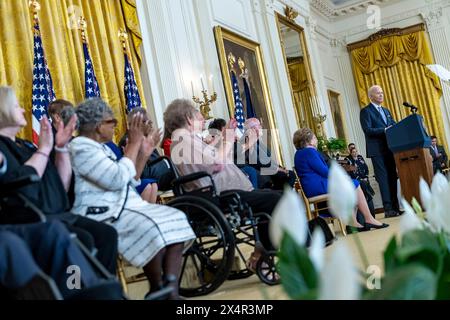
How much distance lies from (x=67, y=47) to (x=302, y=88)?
239 inches

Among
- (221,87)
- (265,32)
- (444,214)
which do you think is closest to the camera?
(444,214)

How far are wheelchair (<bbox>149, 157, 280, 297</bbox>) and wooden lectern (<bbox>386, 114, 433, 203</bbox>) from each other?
2933 millimetres

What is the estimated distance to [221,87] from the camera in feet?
23.9

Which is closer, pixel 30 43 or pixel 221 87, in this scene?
pixel 30 43

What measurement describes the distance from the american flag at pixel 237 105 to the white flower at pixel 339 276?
6.76 metres

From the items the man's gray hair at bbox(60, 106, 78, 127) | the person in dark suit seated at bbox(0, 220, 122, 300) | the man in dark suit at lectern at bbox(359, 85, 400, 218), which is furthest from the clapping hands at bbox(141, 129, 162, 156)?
the man in dark suit at lectern at bbox(359, 85, 400, 218)

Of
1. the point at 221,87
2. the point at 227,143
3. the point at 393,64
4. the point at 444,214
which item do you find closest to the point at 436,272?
the point at 444,214

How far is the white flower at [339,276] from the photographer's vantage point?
1.61 feet

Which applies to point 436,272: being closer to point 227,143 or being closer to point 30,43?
point 227,143

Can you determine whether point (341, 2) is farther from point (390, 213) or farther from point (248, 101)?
point (390, 213)

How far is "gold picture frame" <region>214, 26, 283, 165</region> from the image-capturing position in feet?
23.8

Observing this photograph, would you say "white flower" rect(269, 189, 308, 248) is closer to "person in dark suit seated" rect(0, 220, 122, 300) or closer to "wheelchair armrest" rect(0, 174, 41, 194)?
"person in dark suit seated" rect(0, 220, 122, 300)

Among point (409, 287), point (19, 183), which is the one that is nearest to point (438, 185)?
point (409, 287)

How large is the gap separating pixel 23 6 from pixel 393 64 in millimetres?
9819
